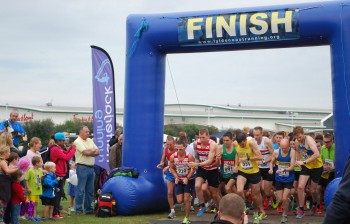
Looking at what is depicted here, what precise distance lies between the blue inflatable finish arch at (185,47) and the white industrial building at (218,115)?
61.5 meters

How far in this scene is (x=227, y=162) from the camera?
1027 cm

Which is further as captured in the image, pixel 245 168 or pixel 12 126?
pixel 12 126

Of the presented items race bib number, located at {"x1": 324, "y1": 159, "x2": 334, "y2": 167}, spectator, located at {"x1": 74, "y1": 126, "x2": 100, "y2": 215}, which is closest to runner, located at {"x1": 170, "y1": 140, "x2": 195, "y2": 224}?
spectator, located at {"x1": 74, "y1": 126, "x2": 100, "y2": 215}

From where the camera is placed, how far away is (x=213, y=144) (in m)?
10.2

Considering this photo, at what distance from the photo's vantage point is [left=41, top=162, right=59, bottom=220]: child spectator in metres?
9.87

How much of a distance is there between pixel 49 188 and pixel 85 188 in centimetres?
134

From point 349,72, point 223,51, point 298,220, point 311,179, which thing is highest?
point 223,51

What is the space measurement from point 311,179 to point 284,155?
0.74 meters

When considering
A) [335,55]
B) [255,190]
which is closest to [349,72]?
[335,55]

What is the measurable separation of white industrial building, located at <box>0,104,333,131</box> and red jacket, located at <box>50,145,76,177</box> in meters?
61.8

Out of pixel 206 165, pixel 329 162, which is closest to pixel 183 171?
pixel 206 165

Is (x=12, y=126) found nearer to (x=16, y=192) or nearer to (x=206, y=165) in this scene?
(x=16, y=192)

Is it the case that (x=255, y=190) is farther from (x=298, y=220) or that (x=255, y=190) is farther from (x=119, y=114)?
(x=119, y=114)

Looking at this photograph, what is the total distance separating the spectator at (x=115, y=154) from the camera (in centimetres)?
1223
